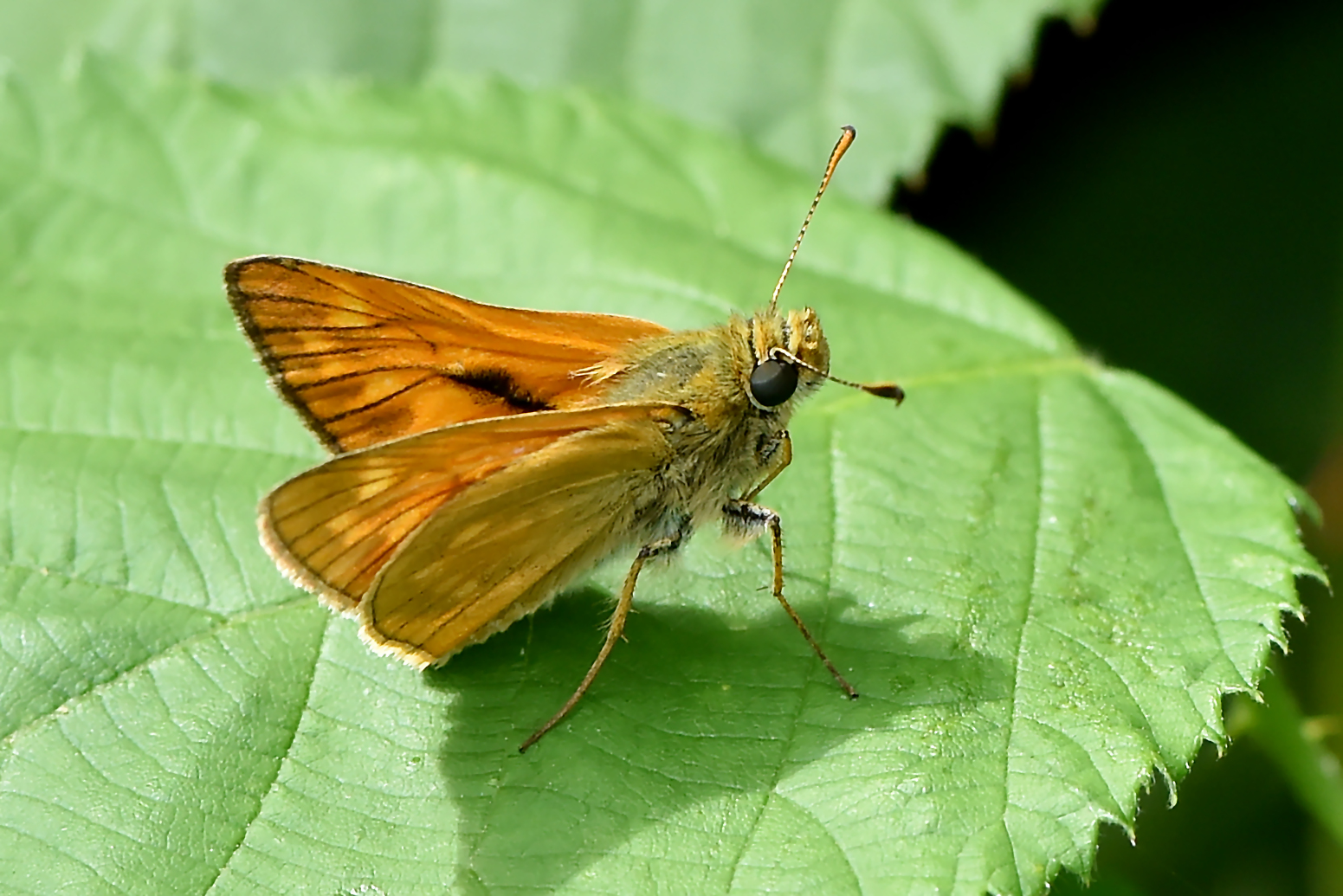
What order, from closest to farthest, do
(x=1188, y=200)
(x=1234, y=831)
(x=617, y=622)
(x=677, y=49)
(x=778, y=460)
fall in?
1. (x=617, y=622)
2. (x=778, y=460)
3. (x=1234, y=831)
4. (x=677, y=49)
5. (x=1188, y=200)

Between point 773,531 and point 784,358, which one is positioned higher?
Result: point 784,358

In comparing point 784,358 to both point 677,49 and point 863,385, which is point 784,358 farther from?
point 677,49

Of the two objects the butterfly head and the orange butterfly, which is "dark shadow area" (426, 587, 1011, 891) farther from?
the butterfly head

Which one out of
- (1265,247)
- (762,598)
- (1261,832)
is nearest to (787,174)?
(762,598)

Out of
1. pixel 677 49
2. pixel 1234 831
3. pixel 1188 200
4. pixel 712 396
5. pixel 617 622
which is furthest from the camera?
pixel 1188 200

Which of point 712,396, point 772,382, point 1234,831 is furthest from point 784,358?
point 1234,831

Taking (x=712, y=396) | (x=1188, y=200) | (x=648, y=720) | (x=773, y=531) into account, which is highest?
(x=1188, y=200)

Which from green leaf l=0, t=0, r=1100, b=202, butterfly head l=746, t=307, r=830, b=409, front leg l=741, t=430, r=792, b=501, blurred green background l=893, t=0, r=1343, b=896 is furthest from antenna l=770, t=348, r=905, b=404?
blurred green background l=893, t=0, r=1343, b=896
